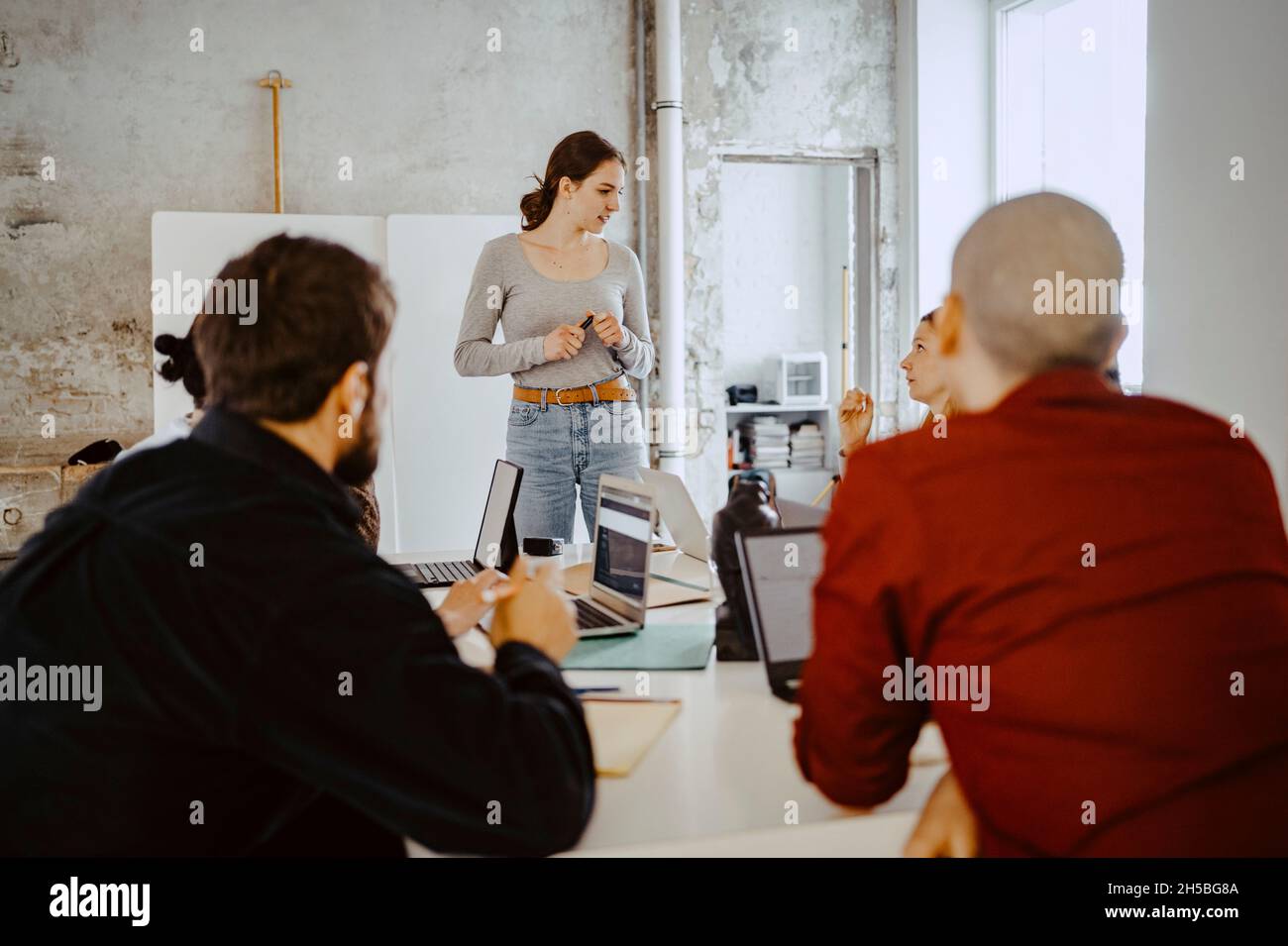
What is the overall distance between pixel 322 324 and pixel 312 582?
34 cm

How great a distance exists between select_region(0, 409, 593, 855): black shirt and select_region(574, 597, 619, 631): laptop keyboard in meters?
1.04

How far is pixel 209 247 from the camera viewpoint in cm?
460

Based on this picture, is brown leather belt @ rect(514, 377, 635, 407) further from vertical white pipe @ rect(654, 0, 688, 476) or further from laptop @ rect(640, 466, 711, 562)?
vertical white pipe @ rect(654, 0, 688, 476)

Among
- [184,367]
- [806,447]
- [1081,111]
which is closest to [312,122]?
[184,367]

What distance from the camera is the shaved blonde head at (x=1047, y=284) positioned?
1.19 meters

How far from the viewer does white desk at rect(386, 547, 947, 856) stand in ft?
4.12

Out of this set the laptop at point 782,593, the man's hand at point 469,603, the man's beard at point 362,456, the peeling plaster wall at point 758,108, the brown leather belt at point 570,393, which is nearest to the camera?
the man's beard at point 362,456

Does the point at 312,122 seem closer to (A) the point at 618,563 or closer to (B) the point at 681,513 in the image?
(B) the point at 681,513

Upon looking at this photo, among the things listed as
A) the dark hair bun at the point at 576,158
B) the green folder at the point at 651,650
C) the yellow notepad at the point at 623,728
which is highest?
the dark hair bun at the point at 576,158

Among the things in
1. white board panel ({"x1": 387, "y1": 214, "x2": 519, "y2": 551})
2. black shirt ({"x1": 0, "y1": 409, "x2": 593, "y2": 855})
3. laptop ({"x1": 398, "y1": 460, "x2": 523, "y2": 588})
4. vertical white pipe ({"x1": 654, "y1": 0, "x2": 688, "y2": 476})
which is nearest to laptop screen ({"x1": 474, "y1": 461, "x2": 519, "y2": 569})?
laptop ({"x1": 398, "y1": 460, "x2": 523, "y2": 588})

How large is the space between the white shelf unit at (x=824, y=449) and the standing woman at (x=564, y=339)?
3.92 metres

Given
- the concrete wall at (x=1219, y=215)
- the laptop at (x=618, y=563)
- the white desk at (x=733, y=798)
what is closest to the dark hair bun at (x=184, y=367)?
the laptop at (x=618, y=563)

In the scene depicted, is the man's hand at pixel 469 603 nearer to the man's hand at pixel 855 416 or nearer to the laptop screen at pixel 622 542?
the laptop screen at pixel 622 542

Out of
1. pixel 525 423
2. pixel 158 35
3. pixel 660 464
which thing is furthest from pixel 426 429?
pixel 158 35
